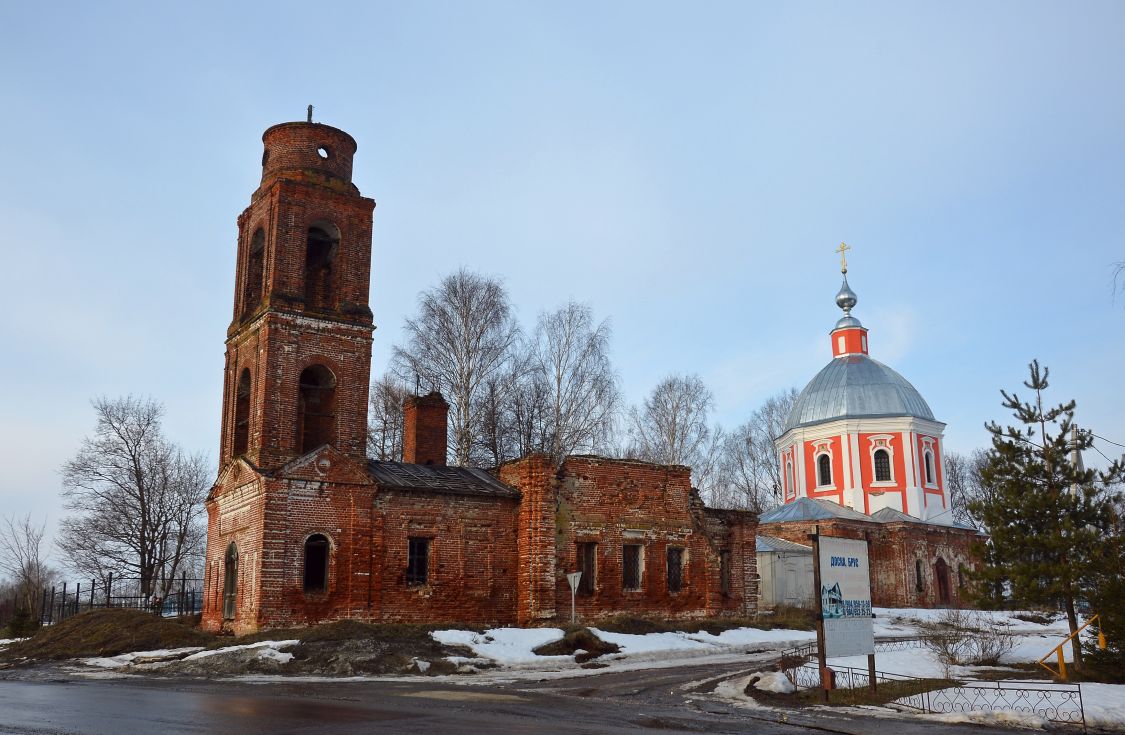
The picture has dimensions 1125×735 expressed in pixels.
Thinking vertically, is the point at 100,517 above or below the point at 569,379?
below

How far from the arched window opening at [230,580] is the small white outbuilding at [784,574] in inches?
827

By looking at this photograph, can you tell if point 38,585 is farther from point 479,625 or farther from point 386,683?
point 386,683

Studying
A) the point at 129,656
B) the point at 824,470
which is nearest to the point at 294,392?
the point at 129,656

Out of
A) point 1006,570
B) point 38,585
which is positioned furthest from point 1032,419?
point 38,585

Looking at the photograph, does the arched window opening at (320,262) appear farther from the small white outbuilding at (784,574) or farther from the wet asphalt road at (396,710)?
the small white outbuilding at (784,574)

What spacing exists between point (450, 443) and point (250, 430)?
1199 centimetres

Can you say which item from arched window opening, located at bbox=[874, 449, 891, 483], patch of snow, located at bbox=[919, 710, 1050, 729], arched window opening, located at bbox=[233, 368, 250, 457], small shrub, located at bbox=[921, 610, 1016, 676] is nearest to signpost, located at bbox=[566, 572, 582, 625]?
Result: small shrub, located at bbox=[921, 610, 1016, 676]

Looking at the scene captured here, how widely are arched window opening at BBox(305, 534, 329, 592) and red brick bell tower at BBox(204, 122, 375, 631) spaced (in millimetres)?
32

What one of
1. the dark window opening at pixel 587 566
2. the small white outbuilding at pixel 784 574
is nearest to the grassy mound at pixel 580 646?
the dark window opening at pixel 587 566

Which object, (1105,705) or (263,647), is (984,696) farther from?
A: (263,647)

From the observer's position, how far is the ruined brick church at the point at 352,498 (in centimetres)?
2241

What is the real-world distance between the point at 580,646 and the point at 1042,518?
988cm

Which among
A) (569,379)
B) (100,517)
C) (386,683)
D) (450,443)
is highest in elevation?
(569,379)

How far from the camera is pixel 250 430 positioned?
24.4 m
